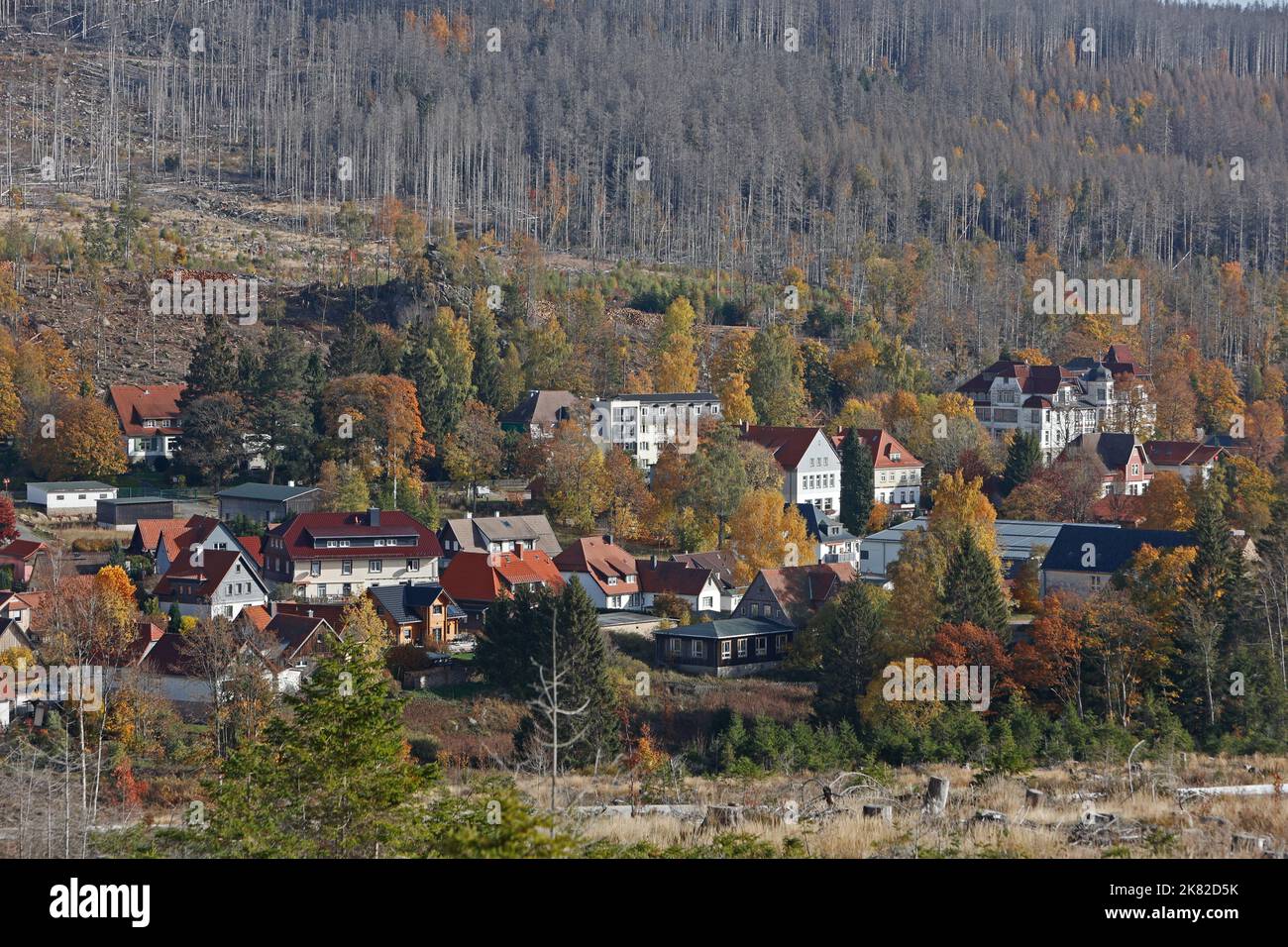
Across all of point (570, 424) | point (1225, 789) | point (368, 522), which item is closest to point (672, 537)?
point (570, 424)

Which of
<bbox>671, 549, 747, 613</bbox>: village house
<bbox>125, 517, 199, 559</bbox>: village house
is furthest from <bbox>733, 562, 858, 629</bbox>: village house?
<bbox>125, 517, 199, 559</bbox>: village house

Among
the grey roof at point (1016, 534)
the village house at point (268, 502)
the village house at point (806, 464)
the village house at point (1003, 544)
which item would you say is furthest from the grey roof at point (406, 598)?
the village house at point (806, 464)

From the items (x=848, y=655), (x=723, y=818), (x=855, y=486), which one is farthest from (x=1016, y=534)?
(x=723, y=818)

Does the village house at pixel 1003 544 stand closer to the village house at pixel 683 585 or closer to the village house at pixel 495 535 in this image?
the village house at pixel 683 585

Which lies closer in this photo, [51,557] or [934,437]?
[51,557]

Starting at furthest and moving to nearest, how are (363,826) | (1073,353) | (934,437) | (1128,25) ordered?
→ (1128,25)
(1073,353)
(934,437)
(363,826)

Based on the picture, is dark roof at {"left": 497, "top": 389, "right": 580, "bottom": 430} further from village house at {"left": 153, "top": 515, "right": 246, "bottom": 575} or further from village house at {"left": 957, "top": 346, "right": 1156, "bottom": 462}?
village house at {"left": 957, "top": 346, "right": 1156, "bottom": 462}
